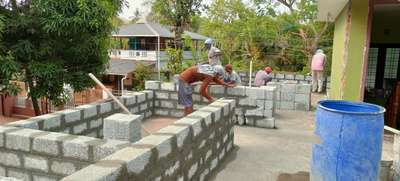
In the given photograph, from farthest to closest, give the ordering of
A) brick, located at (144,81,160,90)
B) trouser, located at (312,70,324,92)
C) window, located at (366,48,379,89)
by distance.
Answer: trouser, located at (312,70,324,92)
window, located at (366,48,379,89)
brick, located at (144,81,160,90)

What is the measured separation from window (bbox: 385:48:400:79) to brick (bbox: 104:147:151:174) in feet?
31.2

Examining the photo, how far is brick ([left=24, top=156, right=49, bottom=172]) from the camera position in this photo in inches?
141

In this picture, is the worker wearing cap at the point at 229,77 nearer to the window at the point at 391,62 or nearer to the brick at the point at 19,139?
the brick at the point at 19,139

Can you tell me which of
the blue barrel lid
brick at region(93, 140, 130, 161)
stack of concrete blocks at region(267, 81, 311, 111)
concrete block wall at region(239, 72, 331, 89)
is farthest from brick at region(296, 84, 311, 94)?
brick at region(93, 140, 130, 161)

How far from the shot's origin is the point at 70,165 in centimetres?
345

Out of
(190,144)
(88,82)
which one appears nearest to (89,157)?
(190,144)

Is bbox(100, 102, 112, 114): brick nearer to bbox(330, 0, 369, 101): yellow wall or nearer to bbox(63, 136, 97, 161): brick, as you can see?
bbox(63, 136, 97, 161): brick

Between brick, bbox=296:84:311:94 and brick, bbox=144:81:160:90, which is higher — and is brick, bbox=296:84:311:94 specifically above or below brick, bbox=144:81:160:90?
below

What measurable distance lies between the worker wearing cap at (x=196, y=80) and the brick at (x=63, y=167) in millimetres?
3627

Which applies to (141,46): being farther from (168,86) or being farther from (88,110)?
(88,110)

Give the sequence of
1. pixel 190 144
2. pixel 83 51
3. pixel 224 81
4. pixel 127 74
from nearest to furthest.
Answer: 1. pixel 190 144
2. pixel 224 81
3. pixel 83 51
4. pixel 127 74

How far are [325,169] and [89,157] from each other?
2534mm

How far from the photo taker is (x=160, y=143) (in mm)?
2910

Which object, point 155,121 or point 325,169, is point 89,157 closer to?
point 325,169
